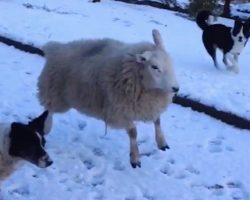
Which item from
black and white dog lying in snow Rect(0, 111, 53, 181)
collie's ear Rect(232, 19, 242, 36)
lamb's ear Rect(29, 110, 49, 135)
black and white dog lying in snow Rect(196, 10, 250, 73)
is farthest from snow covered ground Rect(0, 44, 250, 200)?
collie's ear Rect(232, 19, 242, 36)

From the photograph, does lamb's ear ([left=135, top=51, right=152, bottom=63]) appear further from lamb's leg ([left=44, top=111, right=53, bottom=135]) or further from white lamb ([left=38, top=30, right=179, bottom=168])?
lamb's leg ([left=44, top=111, right=53, bottom=135])

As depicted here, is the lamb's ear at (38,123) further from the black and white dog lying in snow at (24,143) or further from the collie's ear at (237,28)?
the collie's ear at (237,28)

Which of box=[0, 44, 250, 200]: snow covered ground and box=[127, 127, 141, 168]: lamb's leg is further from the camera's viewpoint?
box=[127, 127, 141, 168]: lamb's leg

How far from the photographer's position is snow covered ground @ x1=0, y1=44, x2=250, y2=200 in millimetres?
5219

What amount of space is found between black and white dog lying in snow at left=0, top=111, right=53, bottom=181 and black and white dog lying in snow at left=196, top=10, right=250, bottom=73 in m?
5.55

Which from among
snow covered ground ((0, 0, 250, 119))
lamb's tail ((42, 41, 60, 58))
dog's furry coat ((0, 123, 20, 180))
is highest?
lamb's tail ((42, 41, 60, 58))

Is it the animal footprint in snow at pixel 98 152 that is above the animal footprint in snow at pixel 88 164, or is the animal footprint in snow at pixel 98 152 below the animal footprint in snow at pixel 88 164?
above

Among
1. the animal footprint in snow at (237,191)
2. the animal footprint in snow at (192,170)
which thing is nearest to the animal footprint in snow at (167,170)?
the animal footprint in snow at (192,170)

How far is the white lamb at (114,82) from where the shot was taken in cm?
550

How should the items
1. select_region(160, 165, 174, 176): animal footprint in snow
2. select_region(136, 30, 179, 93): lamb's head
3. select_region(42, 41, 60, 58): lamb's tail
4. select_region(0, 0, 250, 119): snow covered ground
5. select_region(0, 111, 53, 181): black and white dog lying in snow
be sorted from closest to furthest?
select_region(0, 111, 53, 181): black and white dog lying in snow → select_region(136, 30, 179, 93): lamb's head → select_region(160, 165, 174, 176): animal footprint in snow → select_region(42, 41, 60, 58): lamb's tail → select_region(0, 0, 250, 119): snow covered ground

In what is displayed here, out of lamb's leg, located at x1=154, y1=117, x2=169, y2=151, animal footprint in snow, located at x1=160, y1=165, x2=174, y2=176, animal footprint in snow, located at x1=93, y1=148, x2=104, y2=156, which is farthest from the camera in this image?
lamb's leg, located at x1=154, y1=117, x2=169, y2=151

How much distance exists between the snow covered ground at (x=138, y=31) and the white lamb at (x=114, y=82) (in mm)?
1930

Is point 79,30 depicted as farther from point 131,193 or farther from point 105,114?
point 131,193

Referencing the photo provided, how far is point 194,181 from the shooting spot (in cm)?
550
